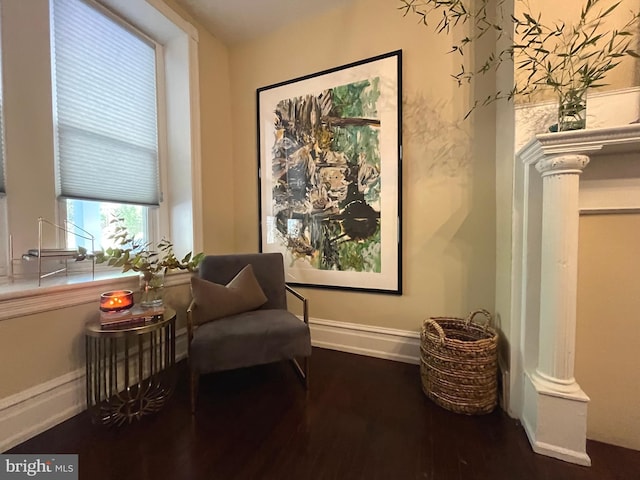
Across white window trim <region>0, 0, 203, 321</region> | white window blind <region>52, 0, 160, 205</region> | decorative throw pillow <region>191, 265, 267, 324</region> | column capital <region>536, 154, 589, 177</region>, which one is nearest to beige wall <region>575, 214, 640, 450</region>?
column capital <region>536, 154, 589, 177</region>

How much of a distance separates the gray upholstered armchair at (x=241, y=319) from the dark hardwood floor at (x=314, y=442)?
0.69 feet

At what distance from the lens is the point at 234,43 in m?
2.77

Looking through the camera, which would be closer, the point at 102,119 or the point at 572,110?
the point at 572,110

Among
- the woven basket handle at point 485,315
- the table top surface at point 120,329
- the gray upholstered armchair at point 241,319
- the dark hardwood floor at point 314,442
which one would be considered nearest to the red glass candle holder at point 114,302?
the table top surface at point 120,329

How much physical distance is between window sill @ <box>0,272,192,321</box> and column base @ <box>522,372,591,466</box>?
2385 millimetres

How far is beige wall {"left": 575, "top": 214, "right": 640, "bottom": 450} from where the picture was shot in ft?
4.50

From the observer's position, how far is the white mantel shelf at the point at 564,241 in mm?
1246

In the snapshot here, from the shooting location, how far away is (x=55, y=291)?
1541 mm

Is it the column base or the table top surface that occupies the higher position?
the table top surface

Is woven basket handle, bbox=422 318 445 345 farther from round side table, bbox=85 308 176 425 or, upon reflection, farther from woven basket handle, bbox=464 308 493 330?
round side table, bbox=85 308 176 425

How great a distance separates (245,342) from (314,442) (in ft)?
2.02

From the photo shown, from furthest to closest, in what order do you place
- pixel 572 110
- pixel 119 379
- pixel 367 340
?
pixel 367 340, pixel 119 379, pixel 572 110

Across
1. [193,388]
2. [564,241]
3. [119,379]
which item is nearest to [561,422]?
[564,241]

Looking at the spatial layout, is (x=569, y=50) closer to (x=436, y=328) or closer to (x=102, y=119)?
(x=436, y=328)
